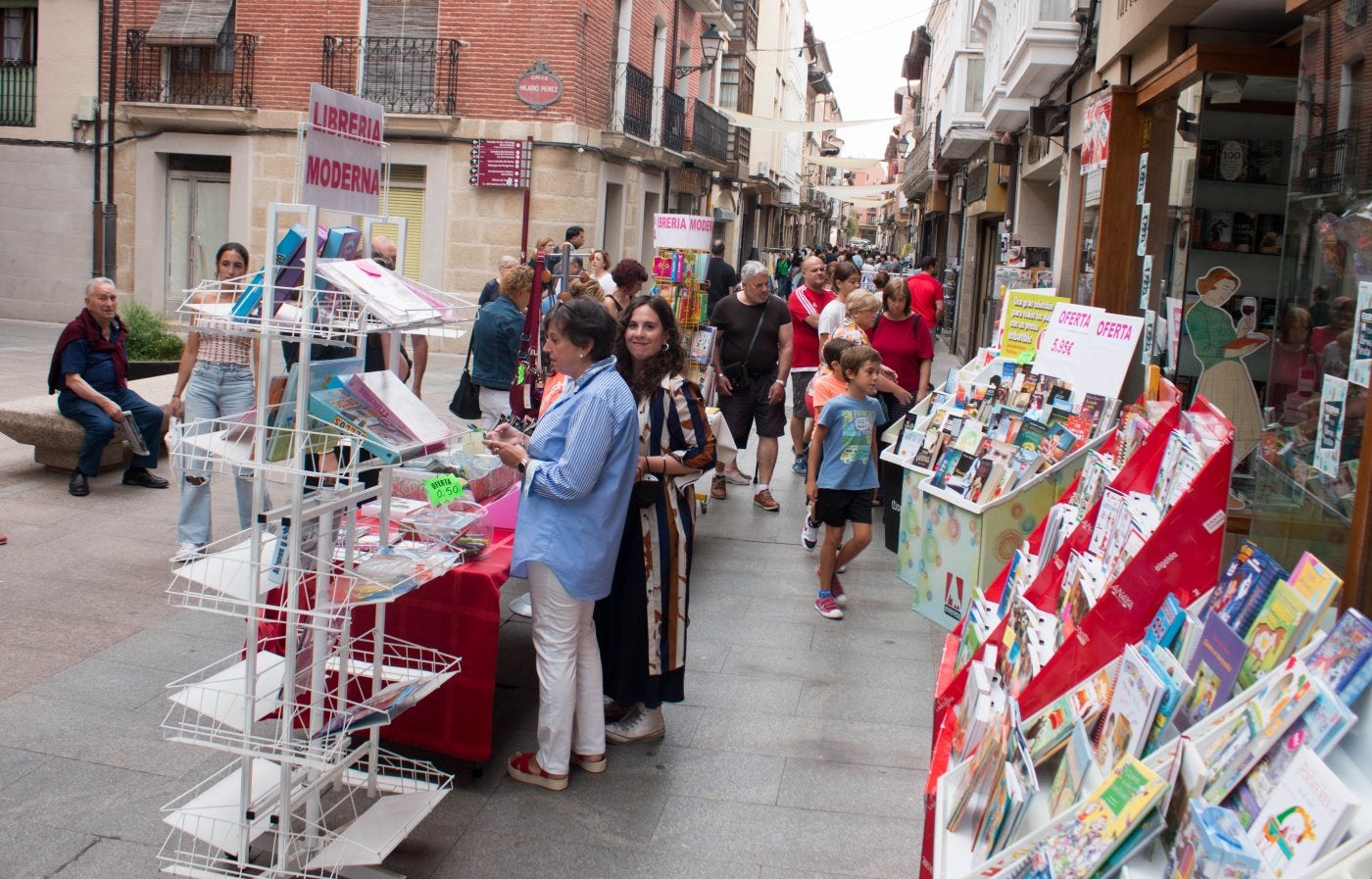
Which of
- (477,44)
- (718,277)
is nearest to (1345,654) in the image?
(718,277)

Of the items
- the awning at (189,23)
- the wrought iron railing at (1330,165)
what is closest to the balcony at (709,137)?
the awning at (189,23)

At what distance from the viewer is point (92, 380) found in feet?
A: 26.5

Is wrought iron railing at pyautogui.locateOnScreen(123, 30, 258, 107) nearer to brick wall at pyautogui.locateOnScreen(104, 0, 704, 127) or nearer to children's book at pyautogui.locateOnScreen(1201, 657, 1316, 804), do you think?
brick wall at pyautogui.locateOnScreen(104, 0, 704, 127)

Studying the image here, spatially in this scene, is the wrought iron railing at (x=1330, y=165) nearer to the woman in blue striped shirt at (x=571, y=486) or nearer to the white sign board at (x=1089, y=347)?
the white sign board at (x=1089, y=347)

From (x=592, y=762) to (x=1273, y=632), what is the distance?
2616 mm

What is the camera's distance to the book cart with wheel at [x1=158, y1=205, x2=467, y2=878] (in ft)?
10.6

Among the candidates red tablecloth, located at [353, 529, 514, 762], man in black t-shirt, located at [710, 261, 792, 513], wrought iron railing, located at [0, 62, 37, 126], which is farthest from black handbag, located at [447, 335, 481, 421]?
wrought iron railing, located at [0, 62, 37, 126]

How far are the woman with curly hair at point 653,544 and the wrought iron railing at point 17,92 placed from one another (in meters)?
18.5

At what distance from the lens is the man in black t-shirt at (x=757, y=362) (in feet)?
29.4

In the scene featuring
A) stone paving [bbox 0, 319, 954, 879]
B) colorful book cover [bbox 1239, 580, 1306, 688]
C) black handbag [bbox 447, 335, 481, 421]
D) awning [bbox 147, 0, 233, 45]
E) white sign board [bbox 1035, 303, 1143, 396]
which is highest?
awning [bbox 147, 0, 233, 45]

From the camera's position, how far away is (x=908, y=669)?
5.66 metres

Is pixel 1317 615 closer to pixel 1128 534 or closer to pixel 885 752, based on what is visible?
pixel 1128 534

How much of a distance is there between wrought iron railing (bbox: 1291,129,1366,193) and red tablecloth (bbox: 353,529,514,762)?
9.56 ft

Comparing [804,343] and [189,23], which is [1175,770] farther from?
[189,23]
